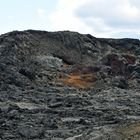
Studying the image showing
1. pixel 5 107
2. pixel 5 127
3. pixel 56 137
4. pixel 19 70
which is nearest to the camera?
pixel 56 137

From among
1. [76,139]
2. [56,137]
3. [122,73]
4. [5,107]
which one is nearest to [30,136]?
[56,137]

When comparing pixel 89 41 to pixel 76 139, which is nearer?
pixel 76 139

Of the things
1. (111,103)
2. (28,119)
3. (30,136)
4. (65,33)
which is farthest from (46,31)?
(30,136)

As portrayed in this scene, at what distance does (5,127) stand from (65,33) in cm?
3123

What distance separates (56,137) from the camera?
2727 cm

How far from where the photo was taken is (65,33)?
59.4m

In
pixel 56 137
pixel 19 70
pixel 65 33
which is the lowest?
pixel 56 137

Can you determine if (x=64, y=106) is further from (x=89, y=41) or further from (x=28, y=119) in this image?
(x=89, y=41)

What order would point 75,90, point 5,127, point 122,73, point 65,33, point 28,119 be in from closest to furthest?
point 5,127, point 28,119, point 75,90, point 122,73, point 65,33

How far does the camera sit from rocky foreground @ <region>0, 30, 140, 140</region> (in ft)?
93.3

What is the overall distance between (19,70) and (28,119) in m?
15.6

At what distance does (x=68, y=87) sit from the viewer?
44062mm

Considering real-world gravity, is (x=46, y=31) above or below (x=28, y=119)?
above

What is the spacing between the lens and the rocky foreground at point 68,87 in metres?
28.4
